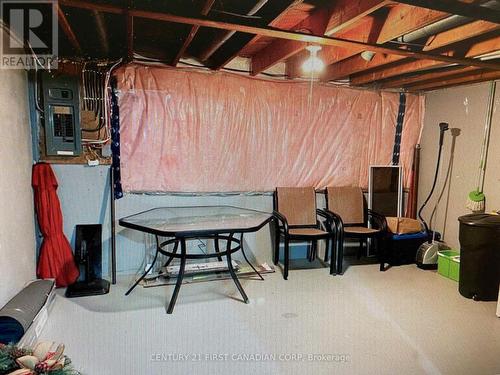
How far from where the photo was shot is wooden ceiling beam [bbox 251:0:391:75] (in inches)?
79.8

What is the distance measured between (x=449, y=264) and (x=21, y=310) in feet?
13.0

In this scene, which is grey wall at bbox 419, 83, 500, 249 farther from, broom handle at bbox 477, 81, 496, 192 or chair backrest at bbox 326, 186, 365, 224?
chair backrest at bbox 326, 186, 365, 224

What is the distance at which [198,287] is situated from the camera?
3.37m

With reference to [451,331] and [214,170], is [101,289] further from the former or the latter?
[451,331]

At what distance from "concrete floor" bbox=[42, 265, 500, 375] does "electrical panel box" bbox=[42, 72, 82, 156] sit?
4.61ft

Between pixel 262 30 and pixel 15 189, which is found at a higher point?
pixel 262 30

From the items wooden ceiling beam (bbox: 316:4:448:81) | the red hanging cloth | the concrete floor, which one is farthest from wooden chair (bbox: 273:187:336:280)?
the red hanging cloth

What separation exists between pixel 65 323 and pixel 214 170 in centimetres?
201

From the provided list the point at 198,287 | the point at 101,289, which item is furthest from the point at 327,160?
the point at 101,289

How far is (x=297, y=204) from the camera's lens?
405 centimetres

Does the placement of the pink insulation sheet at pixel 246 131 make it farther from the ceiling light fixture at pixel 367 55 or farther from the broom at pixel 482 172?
the ceiling light fixture at pixel 367 55

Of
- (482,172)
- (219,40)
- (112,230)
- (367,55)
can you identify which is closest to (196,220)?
(112,230)

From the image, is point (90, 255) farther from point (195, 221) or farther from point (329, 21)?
point (329, 21)

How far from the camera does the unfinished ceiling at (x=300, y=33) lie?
206 centimetres
